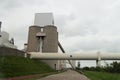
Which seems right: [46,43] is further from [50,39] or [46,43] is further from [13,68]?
[13,68]

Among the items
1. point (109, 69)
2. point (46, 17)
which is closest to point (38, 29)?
point (46, 17)

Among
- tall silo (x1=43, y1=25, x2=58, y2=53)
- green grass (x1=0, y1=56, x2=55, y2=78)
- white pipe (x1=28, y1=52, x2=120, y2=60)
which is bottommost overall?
green grass (x1=0, y1=56, x2=55, y2=78)

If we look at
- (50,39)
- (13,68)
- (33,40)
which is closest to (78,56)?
(50,39)

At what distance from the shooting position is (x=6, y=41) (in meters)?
85.6

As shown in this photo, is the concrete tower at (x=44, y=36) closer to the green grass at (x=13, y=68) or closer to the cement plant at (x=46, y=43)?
the cement plant at (x=46, y=43)

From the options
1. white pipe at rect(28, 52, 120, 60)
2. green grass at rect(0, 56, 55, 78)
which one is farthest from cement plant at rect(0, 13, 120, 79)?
green grass at rect(0, 56, 55, 78)

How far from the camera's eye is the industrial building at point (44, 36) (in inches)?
3585

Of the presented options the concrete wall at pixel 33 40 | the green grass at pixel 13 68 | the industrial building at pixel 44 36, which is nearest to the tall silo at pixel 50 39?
the industrial building at pixel 44 36

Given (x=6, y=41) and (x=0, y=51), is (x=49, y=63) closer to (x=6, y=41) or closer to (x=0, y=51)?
(x=6, y=41)

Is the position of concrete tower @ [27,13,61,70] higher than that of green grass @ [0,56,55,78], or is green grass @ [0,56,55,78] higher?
concrete tower @ [27,13,61,70]

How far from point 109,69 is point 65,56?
19.0 meters

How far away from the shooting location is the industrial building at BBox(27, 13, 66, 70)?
3585 inches

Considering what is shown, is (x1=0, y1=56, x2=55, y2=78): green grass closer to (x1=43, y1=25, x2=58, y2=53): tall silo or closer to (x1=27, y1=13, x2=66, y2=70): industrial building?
(x1=43, y1=25, x2=58, y2=53): tall silo

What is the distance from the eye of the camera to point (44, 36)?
305 ft
